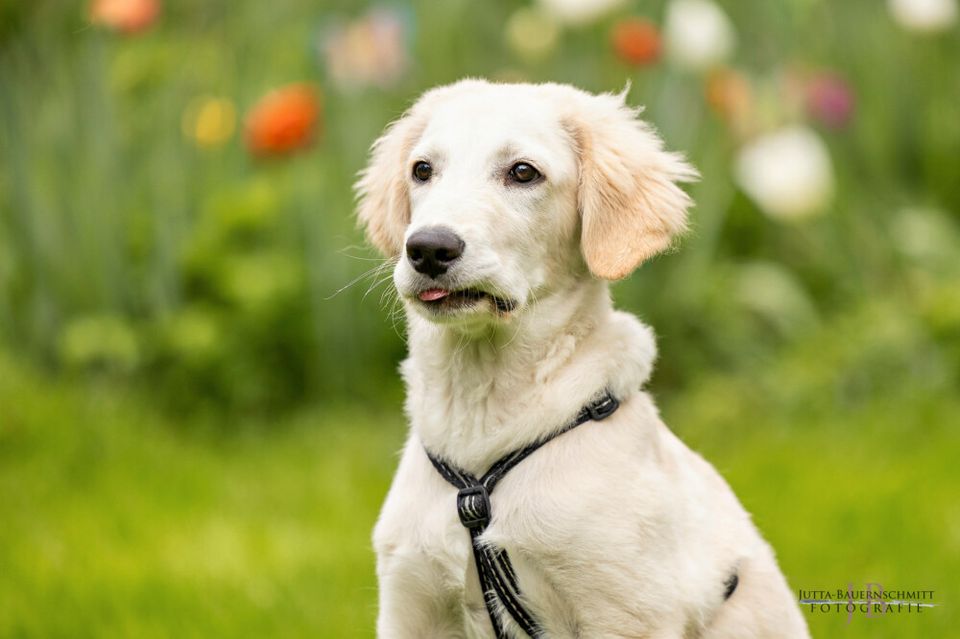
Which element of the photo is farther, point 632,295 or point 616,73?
point 616,73

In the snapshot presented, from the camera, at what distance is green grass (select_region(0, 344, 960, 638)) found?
15.6ft

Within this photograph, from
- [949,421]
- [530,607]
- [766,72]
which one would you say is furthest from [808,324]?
[530,607]

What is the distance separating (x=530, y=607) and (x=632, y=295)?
3851 millimetres

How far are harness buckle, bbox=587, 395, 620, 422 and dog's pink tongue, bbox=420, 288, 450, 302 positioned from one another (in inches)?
17.7

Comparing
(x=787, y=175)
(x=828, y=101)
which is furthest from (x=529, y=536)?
(x=828, y=101)

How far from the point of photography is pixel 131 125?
23.2 feet

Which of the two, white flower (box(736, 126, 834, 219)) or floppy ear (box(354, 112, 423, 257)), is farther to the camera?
white flower (box(736, 126, 834, 219))

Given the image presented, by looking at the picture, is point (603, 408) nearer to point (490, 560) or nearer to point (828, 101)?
point (490, 560)

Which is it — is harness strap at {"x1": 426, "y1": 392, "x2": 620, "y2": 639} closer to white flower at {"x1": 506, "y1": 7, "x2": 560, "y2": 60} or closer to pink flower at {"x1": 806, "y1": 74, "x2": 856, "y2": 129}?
white flower at {"x1": 506, "y1": 7, "x2": 560, "y2": 60}

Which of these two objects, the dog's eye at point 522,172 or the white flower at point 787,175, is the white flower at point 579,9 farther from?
the dog's eye at point 522,172

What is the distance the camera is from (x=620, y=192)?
327 centimetres

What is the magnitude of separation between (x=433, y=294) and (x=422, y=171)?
47 cm

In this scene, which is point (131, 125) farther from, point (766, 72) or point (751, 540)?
point (751, 540)

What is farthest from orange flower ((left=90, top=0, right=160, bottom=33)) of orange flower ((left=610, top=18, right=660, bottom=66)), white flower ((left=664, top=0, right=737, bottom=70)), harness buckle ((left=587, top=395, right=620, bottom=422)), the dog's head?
harness buckle ((left=587, top=395, right=620, bottom=422))
